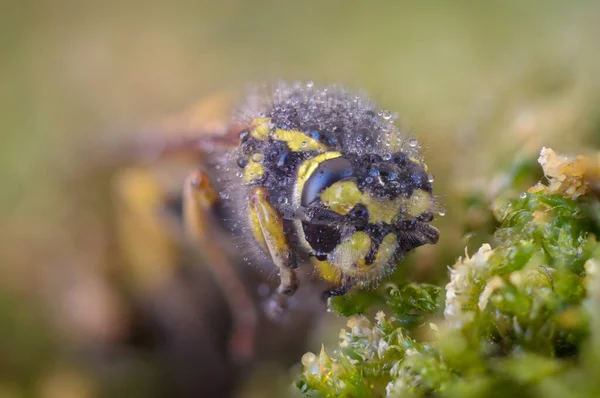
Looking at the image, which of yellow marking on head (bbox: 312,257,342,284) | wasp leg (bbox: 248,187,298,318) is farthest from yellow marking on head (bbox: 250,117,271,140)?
yellow marking on head (bbox: 312,257,342,284)

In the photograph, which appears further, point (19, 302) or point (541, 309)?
point (19, 302)

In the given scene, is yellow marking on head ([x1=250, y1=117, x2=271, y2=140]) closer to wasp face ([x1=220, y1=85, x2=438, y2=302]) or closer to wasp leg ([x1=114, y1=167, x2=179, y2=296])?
wasp face ([x1=220, y1=85, x2=438, y2=302])

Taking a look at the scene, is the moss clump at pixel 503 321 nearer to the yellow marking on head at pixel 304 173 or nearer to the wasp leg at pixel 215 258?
the yellow marking on head at pixel 304 173

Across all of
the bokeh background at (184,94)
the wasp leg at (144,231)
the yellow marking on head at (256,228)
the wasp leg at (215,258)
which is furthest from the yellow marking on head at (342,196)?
the wasp leg at (144,231)

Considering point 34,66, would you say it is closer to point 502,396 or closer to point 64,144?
point 64,144

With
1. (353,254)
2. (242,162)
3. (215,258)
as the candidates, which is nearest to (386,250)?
(353,254)

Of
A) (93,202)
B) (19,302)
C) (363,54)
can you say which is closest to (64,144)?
(93,202)
